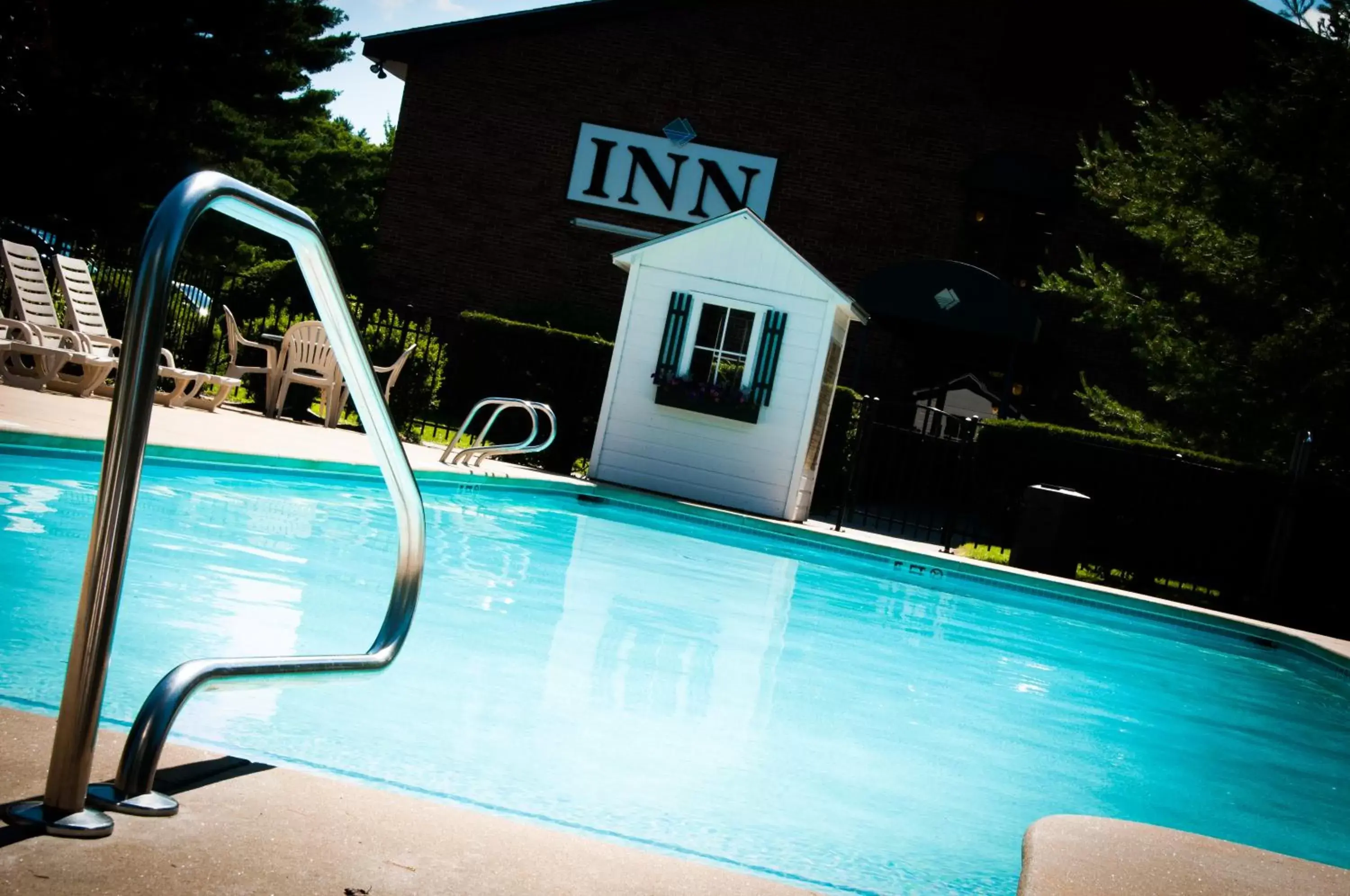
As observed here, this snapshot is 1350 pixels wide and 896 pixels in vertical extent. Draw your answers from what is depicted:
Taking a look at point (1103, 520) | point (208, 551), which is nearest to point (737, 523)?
point (1103, 520)

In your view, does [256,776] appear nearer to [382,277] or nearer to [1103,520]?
[1103,520]

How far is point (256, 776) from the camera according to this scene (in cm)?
196

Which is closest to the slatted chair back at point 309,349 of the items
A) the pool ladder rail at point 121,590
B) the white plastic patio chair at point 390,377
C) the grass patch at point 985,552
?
the white plastic patio chair at point 390,377

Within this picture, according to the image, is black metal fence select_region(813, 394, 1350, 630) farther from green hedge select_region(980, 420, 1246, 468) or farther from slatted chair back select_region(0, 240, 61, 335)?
slatted chair back select_region(0, 240, 61, 335)

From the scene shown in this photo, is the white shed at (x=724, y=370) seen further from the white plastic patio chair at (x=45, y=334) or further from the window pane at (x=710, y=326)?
the white plastic patio chair at (x=45, y=334)

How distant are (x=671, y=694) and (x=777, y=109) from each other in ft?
52.9

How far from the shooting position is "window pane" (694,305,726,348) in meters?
12.6

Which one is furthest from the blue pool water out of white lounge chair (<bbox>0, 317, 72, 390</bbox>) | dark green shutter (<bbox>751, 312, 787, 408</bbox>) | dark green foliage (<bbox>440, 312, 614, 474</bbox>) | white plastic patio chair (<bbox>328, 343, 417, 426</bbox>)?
dark green foliage (<bbox>440, 312, 614, 474</bbox>)

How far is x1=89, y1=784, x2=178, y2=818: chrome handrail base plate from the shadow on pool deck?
19 mm

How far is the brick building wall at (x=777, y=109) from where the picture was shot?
18.8 meters

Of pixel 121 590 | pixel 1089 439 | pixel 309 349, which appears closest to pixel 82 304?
pixel 309 349

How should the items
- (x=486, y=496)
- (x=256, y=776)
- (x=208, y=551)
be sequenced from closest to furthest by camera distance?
(x=256, y=776) → (x=208, y=551) → (x=486, y=496)

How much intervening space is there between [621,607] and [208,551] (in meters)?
2.08

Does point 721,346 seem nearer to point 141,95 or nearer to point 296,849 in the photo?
point 296,849
